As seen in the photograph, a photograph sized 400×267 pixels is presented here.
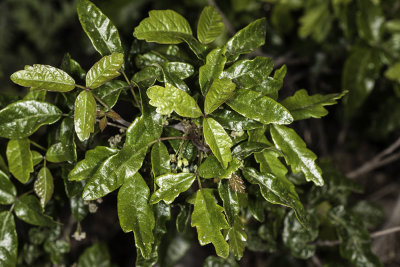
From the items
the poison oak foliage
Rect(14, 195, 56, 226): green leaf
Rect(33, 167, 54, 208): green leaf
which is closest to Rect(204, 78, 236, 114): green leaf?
the poison oak foliage

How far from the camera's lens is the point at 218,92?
32.9 inches

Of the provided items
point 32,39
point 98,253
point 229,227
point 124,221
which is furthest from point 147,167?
point 32,39

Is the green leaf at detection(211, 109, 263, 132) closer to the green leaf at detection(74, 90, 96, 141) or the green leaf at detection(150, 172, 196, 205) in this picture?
the green leaf at detection(150, 172, 196, 205)

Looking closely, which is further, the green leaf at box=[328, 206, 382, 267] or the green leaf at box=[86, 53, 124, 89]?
the green leaf at box=[328, 206, 382, 267]

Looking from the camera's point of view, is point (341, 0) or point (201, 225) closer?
point (201, 225)

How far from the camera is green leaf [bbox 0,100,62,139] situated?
926 millimetres

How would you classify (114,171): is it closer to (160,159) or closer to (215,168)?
(160,159)

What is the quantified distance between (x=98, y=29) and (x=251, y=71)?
416 mm

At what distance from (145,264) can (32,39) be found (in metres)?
A: 2.85

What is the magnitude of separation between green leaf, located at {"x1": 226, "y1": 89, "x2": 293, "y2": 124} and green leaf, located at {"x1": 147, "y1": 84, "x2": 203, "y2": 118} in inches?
3.9

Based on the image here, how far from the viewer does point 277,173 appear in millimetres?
984

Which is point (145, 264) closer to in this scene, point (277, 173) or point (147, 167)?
point (147, 167)

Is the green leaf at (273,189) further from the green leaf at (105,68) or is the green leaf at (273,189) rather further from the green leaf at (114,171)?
the green leaf at (105,68)

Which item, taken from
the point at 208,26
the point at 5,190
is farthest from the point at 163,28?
the point at 5,190
